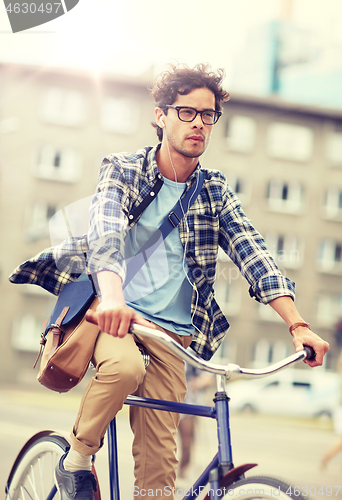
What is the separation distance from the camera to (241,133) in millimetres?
30422

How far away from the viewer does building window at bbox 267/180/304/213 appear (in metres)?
29.7

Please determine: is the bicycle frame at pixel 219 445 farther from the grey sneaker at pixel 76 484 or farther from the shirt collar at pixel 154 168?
the shirt collar at pixel 154 168

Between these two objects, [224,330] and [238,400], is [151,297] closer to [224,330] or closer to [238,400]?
[224,330]

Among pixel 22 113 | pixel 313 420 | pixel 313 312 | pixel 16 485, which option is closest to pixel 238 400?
pixel 313 420

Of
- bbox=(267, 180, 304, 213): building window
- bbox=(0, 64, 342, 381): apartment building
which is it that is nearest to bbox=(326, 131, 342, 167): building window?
bbox=(0, 64, 342, 381): apartment building

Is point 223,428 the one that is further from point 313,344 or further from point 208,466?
point 313,344

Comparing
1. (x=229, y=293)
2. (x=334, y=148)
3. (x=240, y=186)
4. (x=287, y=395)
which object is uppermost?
(x=334, y=148)

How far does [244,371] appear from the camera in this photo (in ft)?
5.62

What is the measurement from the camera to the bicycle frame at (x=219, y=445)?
1.70m

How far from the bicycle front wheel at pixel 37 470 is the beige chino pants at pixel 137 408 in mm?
323

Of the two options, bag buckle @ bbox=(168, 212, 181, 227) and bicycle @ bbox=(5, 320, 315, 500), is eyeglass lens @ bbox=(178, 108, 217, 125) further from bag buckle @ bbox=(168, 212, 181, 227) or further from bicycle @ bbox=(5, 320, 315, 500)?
bicycle @ bbox=(5, 320, 315, 500)

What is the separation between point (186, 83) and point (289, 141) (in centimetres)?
2995

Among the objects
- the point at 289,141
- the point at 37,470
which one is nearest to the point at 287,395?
the point at 289,141

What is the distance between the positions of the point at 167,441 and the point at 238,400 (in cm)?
2070
